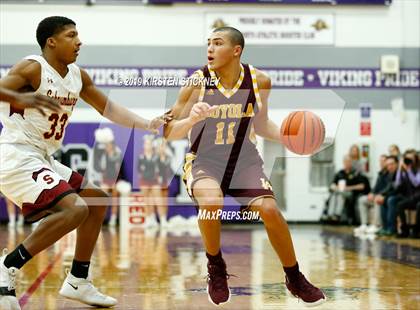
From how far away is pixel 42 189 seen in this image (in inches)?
207

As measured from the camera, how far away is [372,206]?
15430 mm

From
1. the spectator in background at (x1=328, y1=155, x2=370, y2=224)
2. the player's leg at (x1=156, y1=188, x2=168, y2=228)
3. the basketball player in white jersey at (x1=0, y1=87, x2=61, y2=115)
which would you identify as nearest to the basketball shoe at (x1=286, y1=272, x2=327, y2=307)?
the basketball player in white jersey at (x1=0, y1=87, x2=61, y2=115)

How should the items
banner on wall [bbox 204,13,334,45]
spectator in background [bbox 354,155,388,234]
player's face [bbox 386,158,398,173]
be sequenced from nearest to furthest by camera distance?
player's face [bbox 386,158,398,173] → spectator in background [bbox 354,155,388,234] → banner on wall [bbox 204,13,334,45]

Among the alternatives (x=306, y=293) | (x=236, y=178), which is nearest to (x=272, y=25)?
(x=236, y=178)

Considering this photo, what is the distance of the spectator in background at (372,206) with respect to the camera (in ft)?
47.0

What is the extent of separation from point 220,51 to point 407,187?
878 cm

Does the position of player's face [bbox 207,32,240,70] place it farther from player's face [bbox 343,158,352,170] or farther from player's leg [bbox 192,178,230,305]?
player's face [bbox 343,158,352,170]

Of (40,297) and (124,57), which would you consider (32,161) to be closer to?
(40,297)

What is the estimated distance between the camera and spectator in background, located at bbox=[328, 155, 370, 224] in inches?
625

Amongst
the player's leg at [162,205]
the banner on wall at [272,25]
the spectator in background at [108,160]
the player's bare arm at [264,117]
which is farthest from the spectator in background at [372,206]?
the player's bare arm at [264,117]

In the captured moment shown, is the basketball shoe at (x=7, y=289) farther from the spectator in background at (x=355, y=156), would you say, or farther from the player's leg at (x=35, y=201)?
the spectator in background at (x=355, y=156)

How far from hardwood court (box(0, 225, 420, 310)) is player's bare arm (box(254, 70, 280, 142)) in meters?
1.39

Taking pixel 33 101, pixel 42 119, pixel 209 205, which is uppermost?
pixel 33 101

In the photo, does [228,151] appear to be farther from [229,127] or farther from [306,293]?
[306,293]
